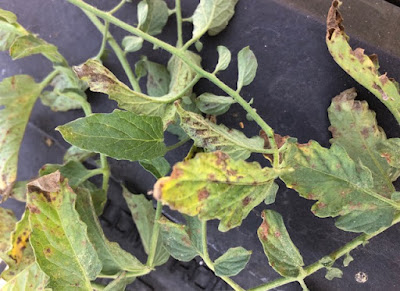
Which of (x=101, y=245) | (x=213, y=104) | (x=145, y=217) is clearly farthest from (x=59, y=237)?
(x=213, y=104)

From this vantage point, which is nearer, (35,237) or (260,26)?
(35,237)

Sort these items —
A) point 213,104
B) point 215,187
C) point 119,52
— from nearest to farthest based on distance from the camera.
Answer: point 215,187
point 213,104
point 119,52

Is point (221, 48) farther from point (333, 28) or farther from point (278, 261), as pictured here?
point (278, 261)

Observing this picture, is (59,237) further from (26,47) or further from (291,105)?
(291,105)

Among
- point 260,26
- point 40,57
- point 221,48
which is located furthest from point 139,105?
point 40,57

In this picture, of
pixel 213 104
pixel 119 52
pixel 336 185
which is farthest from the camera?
pixel 119 52

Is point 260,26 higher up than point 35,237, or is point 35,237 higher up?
point 260,26
